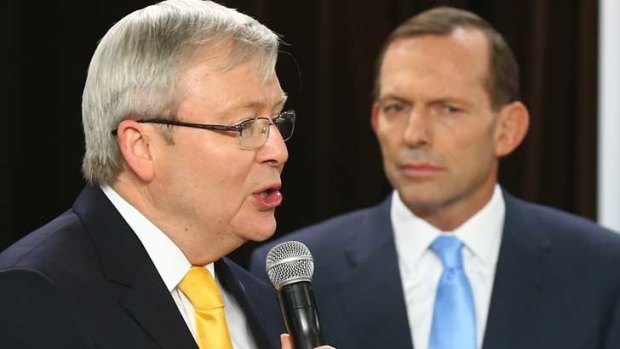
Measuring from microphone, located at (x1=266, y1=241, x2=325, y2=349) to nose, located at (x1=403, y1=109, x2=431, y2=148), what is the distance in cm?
118

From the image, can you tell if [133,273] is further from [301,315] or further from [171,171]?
[301,315]

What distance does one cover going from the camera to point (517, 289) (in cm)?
312

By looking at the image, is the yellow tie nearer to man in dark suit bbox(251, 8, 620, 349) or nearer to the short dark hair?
man in dark suit bbox(251, 8, 620, 349)

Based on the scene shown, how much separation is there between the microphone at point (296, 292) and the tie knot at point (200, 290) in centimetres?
16

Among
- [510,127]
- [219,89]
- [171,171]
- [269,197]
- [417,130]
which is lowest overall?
[510,127]

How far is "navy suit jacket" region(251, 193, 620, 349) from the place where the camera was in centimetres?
307

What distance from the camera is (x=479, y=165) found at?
338cm

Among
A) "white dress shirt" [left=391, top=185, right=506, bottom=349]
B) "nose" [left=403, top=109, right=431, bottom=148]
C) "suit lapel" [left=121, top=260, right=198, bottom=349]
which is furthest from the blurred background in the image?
"suit lapel" [left=121, top=260, right=198, bottom=349]

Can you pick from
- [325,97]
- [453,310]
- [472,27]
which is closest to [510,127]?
[472,27]

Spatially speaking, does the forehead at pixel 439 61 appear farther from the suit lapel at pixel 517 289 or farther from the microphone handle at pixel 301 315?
the microphone handle at pixel 301 315

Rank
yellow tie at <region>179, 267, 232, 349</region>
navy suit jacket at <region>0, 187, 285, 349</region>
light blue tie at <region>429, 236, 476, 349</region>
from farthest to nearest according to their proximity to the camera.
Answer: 1. light blue tie at <region>429, 236, 476, 349</region>
2. yellow tie at <region>179, 267, 232, 349</region>
3. navy suit jacket at <region>0, 187, 285, 349</region>

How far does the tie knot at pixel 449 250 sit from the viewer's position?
318 cm

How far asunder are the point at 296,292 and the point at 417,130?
1.31 m

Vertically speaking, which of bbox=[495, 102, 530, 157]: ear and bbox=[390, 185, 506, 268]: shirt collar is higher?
bbox=[495, 102, 530, 157]: ear
